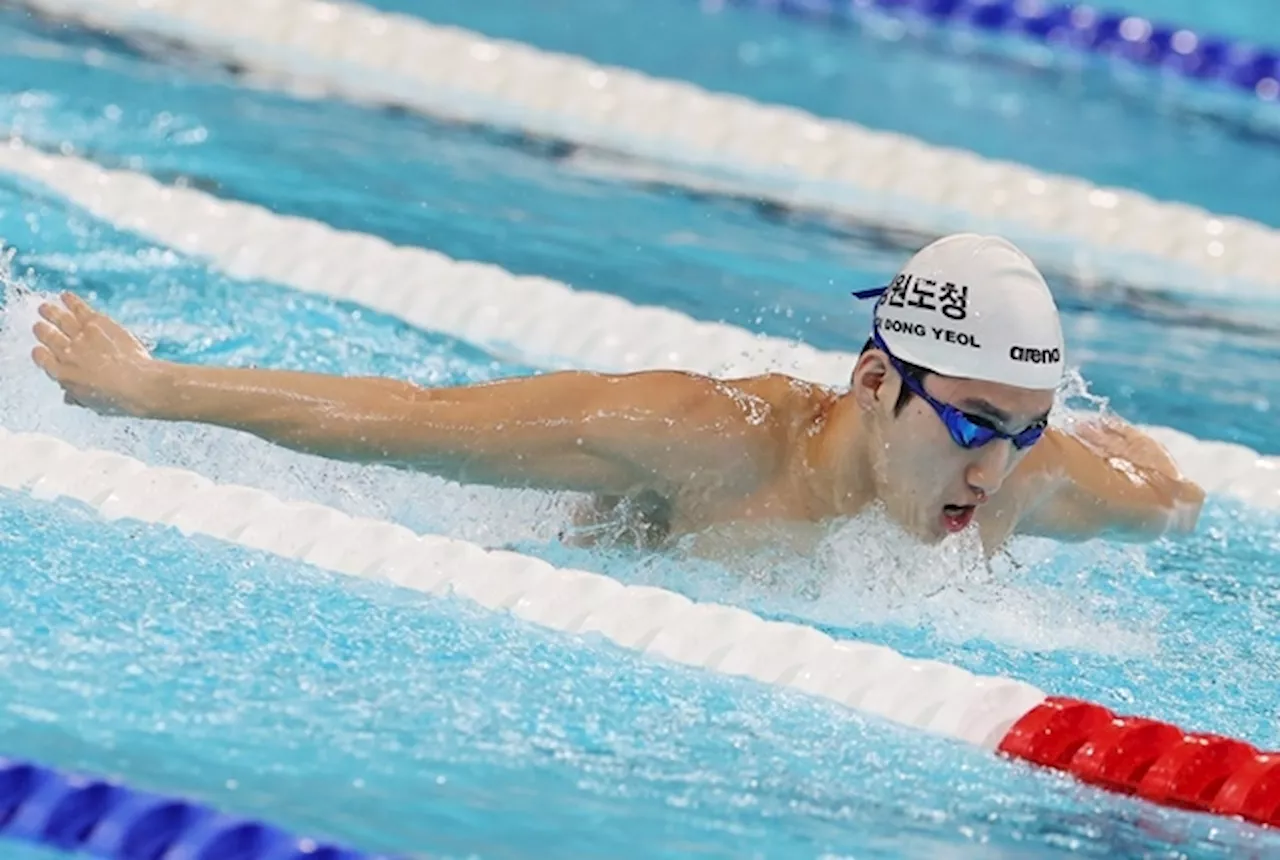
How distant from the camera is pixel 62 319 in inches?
132

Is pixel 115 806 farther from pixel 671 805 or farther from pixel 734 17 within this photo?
pixel 734 17

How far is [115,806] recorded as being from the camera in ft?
8.92

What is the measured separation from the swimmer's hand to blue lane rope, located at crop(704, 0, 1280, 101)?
4.90 m

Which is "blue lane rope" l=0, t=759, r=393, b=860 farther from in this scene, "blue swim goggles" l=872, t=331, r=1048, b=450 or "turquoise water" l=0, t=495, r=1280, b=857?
"blue swim goggles" l=872, t=331, r=1048, b=450

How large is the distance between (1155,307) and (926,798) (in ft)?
9.61

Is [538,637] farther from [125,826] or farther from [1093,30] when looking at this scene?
[1093,30]

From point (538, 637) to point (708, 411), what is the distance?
1.34ft

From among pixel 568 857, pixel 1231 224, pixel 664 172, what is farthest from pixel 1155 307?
pixel 568 857

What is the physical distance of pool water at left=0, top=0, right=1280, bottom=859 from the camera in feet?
9.36

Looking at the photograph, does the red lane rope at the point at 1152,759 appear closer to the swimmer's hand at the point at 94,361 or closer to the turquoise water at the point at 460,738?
the turquoise water at the point at 460,738

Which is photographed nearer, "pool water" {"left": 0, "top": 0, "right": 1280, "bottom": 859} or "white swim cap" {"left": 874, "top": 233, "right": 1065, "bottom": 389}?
"pool water" {"left": 0, "top": 0, "right": 1280, "bottom": 859}

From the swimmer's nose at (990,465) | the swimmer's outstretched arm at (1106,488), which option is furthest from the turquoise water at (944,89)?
the swimmer's nose at (990,465)

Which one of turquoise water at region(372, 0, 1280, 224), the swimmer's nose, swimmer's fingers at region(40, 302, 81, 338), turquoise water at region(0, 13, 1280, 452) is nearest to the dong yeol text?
the swimmer's nose

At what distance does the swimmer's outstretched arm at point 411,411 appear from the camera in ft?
10.8
